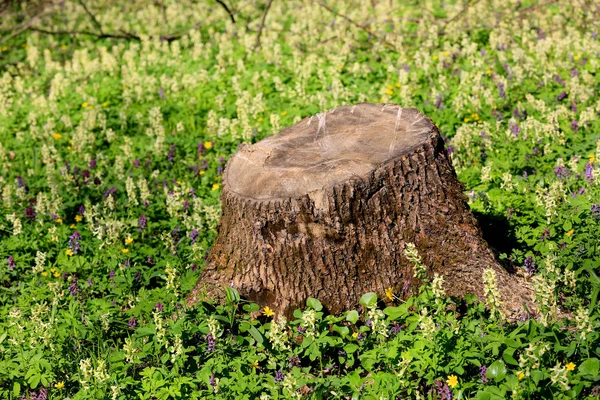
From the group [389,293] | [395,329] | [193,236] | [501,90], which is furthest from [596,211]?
[501,90]

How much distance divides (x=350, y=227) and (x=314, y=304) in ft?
1.67

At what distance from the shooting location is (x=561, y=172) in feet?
18.8

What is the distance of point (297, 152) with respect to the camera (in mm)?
4875

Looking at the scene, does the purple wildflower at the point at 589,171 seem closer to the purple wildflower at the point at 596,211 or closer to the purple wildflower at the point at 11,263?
the purple wildflower at the point at 596,211

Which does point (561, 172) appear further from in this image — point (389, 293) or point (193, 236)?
point (193, 236)

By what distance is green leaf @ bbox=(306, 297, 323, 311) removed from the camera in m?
4.34

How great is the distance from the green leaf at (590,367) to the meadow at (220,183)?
1.0 inches

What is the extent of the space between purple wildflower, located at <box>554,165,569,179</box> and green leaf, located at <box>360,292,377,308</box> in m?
2.20

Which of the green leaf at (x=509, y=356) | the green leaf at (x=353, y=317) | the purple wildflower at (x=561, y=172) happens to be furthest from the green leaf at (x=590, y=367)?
the purple wildflower at (x=561, y=172)

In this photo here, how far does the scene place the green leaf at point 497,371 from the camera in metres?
3.60

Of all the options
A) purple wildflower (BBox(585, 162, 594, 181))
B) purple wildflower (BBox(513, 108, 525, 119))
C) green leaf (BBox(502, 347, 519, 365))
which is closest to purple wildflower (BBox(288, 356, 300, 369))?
green leaf (BBox(502, 347, 519, 365))

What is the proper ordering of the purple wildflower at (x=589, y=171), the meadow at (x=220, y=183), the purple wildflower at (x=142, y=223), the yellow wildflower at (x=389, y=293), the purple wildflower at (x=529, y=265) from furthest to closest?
the purple wildflower at (x=142, y=223) < the purple wildflower at (x=589, y=171) < the purple wildflower at (x=529, y=265) < the yellow wildflower at (x=389, y=293) < the meadow at (x=220, y=183)

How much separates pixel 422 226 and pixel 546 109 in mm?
2970

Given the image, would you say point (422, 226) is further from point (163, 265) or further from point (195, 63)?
point (195, 63)
